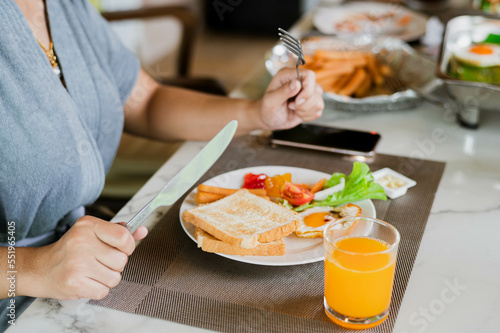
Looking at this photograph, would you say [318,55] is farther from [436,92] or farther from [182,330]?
[182,330]

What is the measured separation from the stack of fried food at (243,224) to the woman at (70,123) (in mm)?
124

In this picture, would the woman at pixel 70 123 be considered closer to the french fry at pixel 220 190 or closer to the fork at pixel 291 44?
→ the fork at pixel 291 44

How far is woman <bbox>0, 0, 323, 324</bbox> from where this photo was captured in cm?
83

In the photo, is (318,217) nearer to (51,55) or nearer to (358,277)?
(358,277)

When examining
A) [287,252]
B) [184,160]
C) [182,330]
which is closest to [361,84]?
[184,160]

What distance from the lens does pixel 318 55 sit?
1.70 meters

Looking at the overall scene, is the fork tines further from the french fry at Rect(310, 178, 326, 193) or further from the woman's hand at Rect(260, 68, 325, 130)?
the french fry at Rect(310, 178, 326, 193)

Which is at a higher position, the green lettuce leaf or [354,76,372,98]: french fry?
the green lettuce leaf

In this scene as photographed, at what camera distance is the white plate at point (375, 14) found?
2.06m

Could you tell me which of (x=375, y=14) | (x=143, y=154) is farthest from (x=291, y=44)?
(x=375, y=14)

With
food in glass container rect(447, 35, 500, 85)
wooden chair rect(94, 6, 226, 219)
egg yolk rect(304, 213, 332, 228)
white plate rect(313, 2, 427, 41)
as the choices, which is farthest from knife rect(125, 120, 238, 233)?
white plate rect(313, 2, 427, 41)

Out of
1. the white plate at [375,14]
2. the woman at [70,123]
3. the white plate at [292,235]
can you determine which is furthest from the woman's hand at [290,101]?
the white plate at [375,14]

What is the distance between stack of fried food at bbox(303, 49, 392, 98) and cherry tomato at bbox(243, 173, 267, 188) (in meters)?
0.55

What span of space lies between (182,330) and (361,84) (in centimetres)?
103
